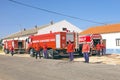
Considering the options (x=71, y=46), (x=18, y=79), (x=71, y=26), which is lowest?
(x=18, y=79)

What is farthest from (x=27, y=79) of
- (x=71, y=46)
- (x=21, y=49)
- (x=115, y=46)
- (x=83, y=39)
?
(x=21, y=49)

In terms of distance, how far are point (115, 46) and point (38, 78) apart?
1174 inches

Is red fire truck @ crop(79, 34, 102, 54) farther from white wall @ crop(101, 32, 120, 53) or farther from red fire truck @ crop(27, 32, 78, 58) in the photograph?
white wall @ crop(101, 32, 120, 53)

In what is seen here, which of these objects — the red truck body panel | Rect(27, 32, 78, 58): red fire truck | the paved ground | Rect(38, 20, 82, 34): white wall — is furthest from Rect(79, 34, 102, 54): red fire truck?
Rect(38, 20, 82, 34): white wall

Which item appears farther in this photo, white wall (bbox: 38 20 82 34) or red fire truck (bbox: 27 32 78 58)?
white wall (bbox: 38 20 82 34)

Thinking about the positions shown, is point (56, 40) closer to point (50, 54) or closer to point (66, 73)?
point (50, 54)

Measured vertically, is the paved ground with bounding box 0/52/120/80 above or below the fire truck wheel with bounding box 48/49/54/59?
below

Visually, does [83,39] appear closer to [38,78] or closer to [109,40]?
[109,40]

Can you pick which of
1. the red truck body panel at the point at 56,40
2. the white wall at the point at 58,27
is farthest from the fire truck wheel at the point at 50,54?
the white wall at the point at 58,27

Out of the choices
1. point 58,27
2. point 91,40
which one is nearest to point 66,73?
point 91,40

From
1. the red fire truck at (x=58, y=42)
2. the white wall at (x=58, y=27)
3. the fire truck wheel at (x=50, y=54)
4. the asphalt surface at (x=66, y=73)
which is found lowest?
the asphalt surface at (x=66, y=73)

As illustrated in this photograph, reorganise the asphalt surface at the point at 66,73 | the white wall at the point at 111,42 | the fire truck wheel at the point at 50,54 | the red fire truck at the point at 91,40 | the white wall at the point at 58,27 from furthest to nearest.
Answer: the white wall at the point at 58,27, the white wall at the point at 111,42, the red fire truck at the point at 91,40, the fire truck wheel at the point at 50,54, the asphalt surface at the point at 66,73

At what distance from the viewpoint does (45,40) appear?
113 ft

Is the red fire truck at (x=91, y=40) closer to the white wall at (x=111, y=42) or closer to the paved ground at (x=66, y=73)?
the white wall at (x=111, y=42)
